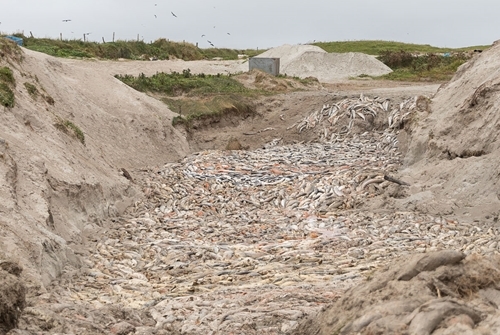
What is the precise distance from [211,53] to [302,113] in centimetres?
2846

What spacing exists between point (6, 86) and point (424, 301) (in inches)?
448

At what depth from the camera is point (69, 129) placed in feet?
51.3

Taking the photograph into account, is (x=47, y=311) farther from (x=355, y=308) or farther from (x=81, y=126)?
(x=81, y=126)

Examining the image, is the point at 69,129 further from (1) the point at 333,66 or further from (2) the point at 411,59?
(2) the point at 411,59

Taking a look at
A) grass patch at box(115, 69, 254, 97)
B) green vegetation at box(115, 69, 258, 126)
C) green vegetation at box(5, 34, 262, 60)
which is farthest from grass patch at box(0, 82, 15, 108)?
green vegetation at box(5, 34, 262, 60)

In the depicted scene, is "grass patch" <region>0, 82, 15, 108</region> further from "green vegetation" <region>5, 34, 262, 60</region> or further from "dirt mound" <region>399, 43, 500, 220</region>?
"green vegetation" <region>5, 34, 262, 60</region>

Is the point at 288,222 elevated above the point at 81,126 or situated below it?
below

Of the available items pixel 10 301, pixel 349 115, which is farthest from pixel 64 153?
pixel 349 115

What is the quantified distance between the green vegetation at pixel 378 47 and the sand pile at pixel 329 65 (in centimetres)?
940

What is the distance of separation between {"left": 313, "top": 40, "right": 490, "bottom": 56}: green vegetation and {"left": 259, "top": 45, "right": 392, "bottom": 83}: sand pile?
9.40 metres

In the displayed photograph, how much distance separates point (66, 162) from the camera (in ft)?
44.6

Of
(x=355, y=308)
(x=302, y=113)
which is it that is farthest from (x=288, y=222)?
(x=302, y=113)

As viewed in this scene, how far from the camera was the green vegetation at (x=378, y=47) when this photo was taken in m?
49.1

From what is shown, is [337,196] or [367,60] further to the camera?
[367,60]
